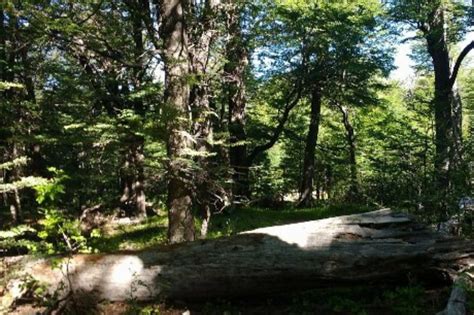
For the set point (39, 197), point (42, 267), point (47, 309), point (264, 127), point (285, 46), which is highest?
point (285, 46)

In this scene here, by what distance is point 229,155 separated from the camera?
1739 centimetres

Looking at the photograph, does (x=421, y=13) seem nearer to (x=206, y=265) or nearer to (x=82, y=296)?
(x=206, y=265)

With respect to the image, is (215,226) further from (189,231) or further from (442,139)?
(442,139)

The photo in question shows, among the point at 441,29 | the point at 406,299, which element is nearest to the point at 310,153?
the point at 441,29

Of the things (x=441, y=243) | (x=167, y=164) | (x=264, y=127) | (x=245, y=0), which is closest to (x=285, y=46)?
(x=264, y=127)

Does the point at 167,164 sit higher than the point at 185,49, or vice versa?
the point at 185,49

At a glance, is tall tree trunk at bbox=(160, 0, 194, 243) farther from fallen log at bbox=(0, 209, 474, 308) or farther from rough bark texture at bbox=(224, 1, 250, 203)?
rough bark texture at bbox=(224, 1, 250, 203)

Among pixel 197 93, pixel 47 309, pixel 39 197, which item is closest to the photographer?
pixel 39 197

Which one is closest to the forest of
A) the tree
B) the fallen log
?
the fallen log

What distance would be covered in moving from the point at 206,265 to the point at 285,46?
12440 mm

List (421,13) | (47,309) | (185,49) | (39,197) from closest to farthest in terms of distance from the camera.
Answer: (39,197) < (47,309) < (185,49) < (421,13)

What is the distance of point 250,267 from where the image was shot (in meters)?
6.15

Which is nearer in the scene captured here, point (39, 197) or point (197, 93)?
point (39, 197)

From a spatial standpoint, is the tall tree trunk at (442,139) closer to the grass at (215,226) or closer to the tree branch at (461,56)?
the tree branch at (461,56)
